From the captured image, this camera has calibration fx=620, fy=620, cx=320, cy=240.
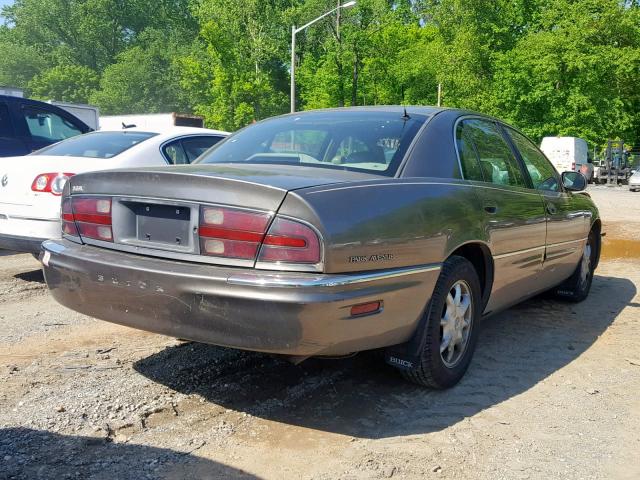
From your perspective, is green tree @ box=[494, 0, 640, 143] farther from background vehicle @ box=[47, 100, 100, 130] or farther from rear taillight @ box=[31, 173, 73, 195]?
rear taillight @ box=[31, 173, 73, 195]

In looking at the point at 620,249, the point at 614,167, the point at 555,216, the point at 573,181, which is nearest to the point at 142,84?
the point at 614,167

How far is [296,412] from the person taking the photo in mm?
3150

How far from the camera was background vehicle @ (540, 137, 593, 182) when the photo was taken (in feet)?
97.5

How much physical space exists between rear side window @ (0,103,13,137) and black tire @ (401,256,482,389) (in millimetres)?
6862

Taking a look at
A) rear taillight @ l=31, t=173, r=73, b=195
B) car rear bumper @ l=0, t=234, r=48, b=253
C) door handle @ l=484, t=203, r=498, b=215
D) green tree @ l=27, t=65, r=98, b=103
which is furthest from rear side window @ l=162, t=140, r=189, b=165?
green tree @ l=27, t=65, r=98, b=103

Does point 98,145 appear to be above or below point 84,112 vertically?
below

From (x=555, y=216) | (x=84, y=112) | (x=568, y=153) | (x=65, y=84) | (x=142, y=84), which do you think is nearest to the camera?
(x=555, y=216)

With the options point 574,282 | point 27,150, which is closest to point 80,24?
point 27,150

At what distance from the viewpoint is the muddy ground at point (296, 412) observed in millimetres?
2648

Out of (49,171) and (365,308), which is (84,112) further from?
(365,308)

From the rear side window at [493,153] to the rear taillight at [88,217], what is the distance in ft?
7.26

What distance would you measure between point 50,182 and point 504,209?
3.97m

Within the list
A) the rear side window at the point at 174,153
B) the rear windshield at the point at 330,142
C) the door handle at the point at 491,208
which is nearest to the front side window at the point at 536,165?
the door handle at the point at 491,208

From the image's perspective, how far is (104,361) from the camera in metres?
3.79
